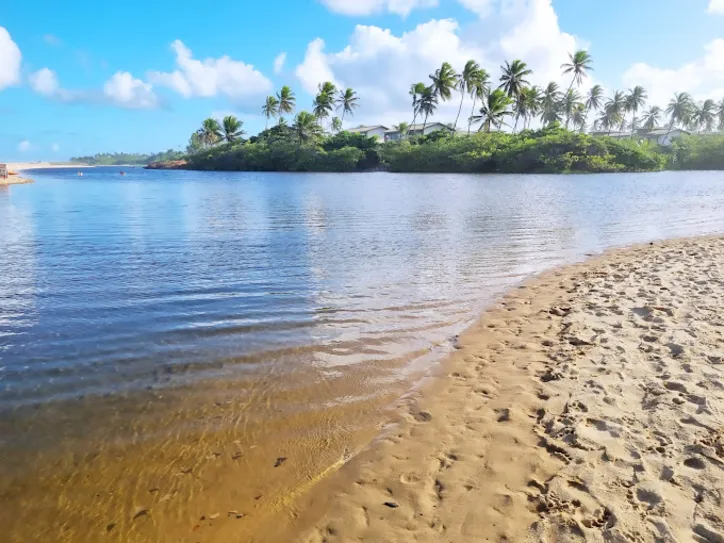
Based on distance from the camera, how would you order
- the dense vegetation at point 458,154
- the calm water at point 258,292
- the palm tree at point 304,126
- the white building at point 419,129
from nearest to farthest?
the calm water at point 258,292 < the dense vegetation at point 458,154 < the palm tree at point 304,126 < the white building at point 419,129

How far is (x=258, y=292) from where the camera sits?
9.38 metres

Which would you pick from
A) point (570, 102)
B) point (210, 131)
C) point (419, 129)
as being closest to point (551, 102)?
point (570, 102)

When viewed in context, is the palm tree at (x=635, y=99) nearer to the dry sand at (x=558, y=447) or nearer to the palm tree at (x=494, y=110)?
the palm tree at (x=494, y=110)

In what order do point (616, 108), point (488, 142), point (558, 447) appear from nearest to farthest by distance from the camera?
point (558, 447) < point (488, 142) < point (616, 108)

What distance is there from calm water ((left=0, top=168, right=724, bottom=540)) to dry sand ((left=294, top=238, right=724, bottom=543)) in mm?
1076

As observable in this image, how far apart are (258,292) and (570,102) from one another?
9889 centimetres

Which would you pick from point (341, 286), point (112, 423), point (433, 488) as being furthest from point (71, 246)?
point (433, 488)

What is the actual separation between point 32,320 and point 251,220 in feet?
44.5

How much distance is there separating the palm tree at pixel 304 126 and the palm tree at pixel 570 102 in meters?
48.6

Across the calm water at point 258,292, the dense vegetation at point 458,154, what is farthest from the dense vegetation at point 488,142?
the calm water at point 258,292

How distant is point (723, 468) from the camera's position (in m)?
3.41

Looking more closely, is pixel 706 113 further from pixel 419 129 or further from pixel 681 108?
pixel 419 129

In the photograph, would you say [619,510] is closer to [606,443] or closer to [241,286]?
[606,443]

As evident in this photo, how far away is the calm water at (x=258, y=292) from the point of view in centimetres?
578
